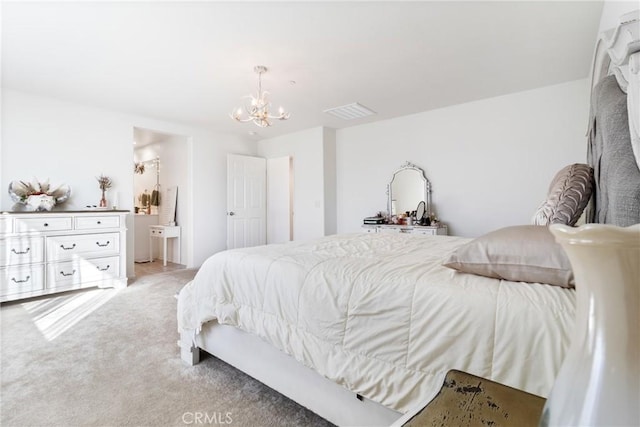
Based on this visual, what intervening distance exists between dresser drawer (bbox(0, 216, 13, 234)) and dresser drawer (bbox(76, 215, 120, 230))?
1.89ft

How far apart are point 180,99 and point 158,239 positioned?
3.51 metres

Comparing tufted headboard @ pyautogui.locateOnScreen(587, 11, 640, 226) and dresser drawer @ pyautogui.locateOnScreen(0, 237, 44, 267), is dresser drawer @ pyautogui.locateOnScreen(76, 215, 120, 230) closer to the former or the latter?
dresser drawer @ pyautogui.locateOnScreen(0, 237, 44, 267)

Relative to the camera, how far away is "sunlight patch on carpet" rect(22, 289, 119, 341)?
268 centimetres

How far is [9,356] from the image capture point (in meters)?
2.15

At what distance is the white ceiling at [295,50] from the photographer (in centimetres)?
220

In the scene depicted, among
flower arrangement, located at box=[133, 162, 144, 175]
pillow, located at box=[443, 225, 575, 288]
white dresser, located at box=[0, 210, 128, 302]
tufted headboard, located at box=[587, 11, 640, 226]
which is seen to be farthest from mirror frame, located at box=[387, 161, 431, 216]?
flower arrangement, located at box=[133, 162, 144, 175]

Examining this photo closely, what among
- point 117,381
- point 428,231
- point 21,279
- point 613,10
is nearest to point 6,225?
point 21,279

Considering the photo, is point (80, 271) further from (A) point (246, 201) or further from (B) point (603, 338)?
(B) point (603, 338)

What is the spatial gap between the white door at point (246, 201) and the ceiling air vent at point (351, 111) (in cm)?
217

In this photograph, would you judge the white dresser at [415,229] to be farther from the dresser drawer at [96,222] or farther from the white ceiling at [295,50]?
the dresser drawer at [96,222]

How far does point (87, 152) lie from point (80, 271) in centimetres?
165

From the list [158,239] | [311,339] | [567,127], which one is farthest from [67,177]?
[567,127]

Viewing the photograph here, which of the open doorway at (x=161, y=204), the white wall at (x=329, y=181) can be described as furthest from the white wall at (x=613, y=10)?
the open doorway at (x=161, y=204)

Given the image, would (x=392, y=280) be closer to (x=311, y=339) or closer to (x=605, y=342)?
(x=311, y=339)
